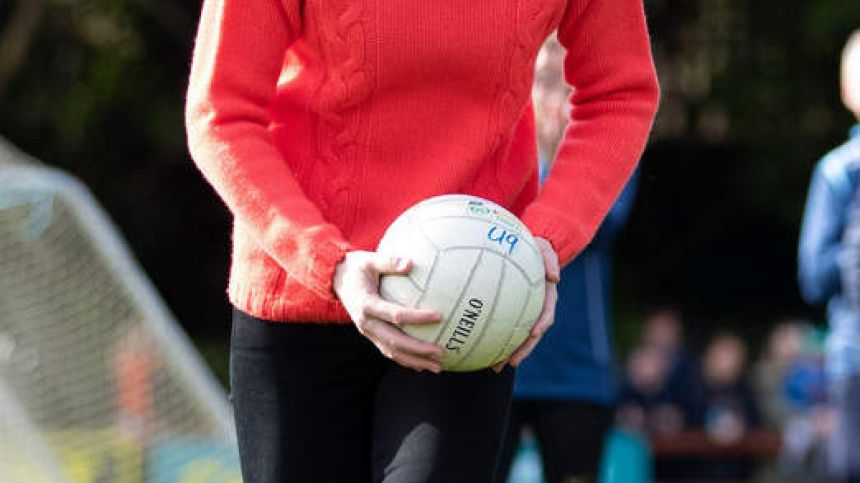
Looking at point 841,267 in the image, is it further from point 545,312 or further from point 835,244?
point 545,312

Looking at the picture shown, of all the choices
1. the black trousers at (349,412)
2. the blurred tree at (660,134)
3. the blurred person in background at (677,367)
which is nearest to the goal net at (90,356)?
the blurred person in background at (677,367)

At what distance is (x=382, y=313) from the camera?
3244 mm

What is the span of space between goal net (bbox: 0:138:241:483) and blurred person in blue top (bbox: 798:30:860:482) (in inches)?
132

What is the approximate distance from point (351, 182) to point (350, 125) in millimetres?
103

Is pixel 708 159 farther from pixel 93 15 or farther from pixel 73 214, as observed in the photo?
pixel 73 214

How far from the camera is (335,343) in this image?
353 centimetres

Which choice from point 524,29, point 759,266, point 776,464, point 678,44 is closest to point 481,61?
point 524,29

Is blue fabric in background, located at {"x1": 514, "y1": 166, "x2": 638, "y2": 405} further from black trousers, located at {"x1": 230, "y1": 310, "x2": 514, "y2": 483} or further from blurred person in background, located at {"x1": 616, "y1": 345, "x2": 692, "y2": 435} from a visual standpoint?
blurred person in background, located at {"x1": 616, "y1": 345, "x2": 692, "y2": 435}

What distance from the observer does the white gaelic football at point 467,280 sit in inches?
129

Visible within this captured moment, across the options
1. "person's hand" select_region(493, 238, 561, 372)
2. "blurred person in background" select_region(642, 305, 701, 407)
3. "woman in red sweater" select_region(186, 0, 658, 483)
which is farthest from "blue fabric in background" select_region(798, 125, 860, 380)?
"blurred person in background" select_region(642, 305, 701, 407)

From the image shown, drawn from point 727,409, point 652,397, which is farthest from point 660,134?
point 652,397

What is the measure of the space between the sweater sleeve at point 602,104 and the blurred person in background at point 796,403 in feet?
35.6

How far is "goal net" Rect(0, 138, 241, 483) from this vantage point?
938 centimetres

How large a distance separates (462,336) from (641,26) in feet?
2.69
